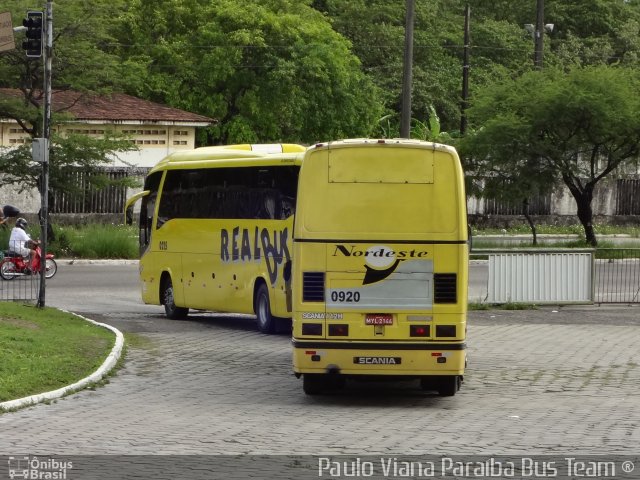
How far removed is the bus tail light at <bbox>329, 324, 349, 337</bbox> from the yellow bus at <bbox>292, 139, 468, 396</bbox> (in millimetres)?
→ 11

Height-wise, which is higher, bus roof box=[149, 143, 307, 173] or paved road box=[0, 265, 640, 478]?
bus roof box=[149, 143, 307, 173]

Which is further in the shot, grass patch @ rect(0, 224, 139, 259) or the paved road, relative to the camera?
grass patch @ rect(0, 224, 139, 259)

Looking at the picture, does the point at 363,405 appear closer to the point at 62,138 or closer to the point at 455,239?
the point at 455,239

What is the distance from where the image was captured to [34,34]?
80.2 feet

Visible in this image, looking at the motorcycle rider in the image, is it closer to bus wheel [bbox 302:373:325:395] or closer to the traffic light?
the traffic light

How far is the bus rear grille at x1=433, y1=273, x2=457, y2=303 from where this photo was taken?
15242 millimetres

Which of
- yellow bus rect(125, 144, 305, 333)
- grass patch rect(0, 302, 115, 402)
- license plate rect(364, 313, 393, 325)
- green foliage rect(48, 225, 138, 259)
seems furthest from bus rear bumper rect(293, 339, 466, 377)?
green foliage rect(48, 225, 138, 259)

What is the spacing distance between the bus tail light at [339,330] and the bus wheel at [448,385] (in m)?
1.28

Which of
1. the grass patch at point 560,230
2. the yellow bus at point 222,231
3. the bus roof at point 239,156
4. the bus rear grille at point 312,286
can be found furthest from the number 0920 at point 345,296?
the grass patch at point 560,230

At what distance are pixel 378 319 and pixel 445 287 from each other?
846mm

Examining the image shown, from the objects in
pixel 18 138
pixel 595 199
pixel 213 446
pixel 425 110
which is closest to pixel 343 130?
pixel 425 110

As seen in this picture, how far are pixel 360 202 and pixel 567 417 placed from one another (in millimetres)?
3406

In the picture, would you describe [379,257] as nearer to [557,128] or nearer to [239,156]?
[239,156]

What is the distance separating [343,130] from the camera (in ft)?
198
